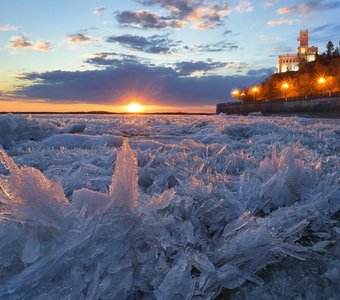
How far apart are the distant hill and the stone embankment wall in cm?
369

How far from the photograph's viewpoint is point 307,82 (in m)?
91.7

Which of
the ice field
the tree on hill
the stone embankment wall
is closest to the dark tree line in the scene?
the tree on hill

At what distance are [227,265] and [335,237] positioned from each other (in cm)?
93

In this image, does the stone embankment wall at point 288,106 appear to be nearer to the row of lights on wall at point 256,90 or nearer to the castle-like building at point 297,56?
the row of lights on wall at point 256,90

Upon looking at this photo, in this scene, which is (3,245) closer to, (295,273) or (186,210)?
(186,210)

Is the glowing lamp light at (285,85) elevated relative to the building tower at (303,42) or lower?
lower

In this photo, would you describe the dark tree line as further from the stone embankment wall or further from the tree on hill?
the stone embankment wall

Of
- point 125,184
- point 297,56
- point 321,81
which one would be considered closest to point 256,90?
Answer: point 321,81

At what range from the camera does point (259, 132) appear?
36.0ft

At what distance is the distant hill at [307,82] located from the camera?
8381 cm

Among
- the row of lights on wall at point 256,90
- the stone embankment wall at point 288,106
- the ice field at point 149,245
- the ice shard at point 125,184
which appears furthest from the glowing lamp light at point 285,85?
the ice shard at point 125,184

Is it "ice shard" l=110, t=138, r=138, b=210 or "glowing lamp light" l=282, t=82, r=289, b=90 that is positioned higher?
"glowing lamp light" l=282, t=82, r=289, b=90

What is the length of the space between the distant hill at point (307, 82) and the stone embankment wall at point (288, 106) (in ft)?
12.1

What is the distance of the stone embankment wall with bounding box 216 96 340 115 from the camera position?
5719 cm
